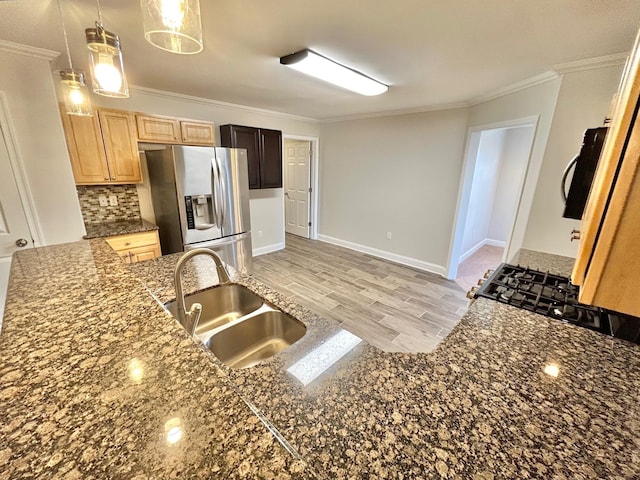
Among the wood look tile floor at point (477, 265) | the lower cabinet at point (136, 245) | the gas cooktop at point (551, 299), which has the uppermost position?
the gas cooktop at point (551, 299)

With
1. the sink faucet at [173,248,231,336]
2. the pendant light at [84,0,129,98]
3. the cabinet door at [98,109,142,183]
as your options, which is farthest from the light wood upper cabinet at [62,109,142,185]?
the sink faucet at [173,248,231,336]

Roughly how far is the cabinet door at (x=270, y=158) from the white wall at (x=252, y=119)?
278 mm

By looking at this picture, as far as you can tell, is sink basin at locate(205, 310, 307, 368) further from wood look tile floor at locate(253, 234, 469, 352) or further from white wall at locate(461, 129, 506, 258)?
white wall at locate(461, 129, 506, 258)

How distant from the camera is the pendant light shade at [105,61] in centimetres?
109

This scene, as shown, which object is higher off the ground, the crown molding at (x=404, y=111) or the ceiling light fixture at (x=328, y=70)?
the crown molding at (x=404, y=111)

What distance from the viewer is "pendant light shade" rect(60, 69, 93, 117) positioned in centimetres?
156

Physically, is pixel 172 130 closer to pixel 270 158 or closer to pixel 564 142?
pixel 270 158

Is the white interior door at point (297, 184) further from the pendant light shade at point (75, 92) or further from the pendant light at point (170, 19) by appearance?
the pendant light at point (170, 19)

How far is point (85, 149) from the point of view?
8.13ft

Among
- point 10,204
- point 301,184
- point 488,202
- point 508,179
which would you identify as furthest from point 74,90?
point 508,179

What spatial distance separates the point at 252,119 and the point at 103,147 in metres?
2.12

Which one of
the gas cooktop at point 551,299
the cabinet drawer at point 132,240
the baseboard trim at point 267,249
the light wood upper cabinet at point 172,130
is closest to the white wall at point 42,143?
the cabinet drawer at point 132,240

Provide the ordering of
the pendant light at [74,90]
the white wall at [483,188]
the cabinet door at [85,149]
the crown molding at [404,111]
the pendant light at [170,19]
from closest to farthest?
the pendant light at [170,19], the pendant light at [74,90], the cabinet door at [85,149], the crown molding at [404,111], the white wall at [483,188]

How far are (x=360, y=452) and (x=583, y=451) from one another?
489mm
